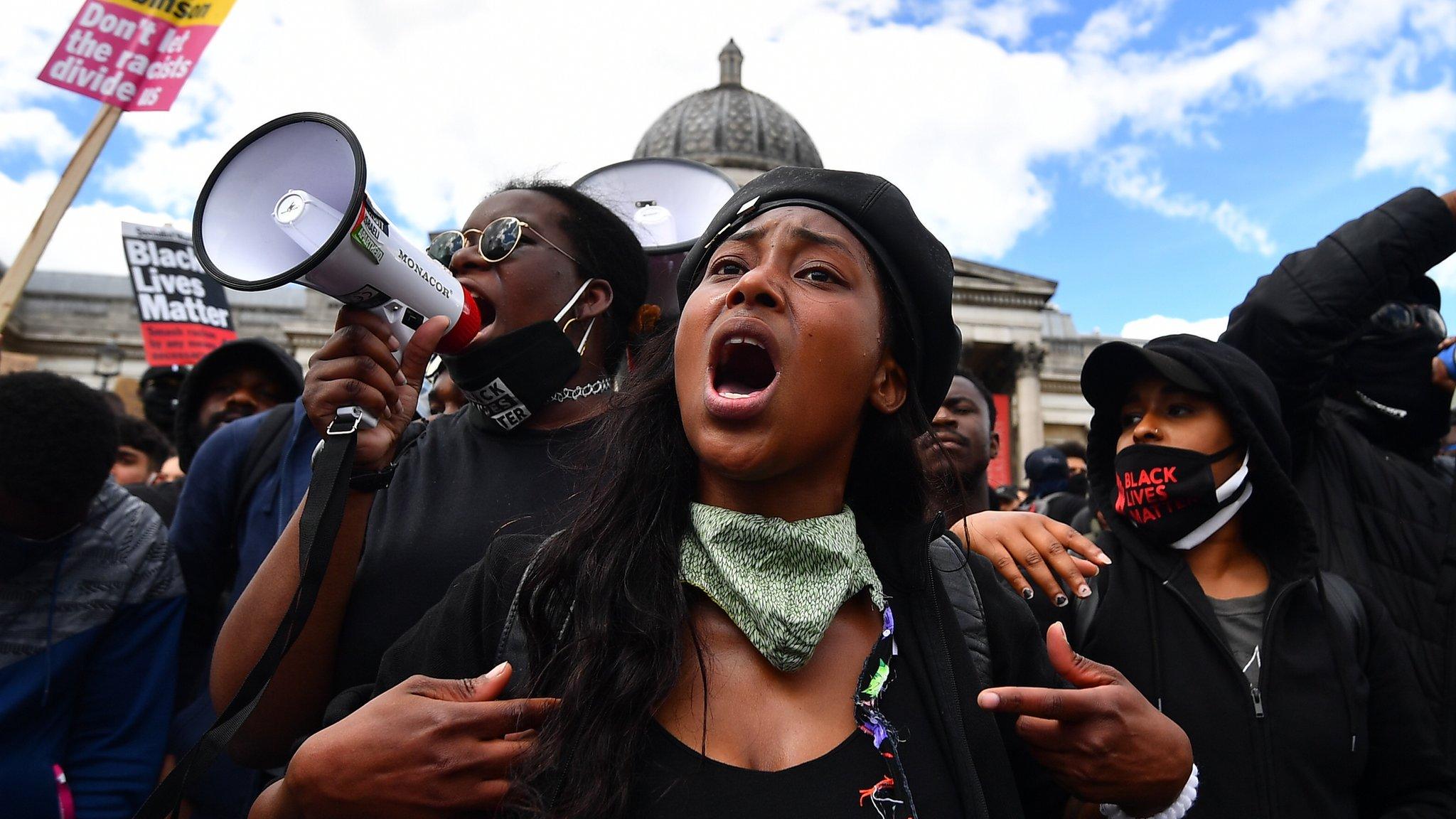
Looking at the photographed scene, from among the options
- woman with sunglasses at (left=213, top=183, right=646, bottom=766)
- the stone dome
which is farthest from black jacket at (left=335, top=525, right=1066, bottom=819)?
the stone dome

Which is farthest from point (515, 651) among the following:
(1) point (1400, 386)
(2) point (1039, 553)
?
(1) point (1400, 386)

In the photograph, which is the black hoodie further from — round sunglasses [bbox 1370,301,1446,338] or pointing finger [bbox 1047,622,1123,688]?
round sunglasses [bbox 1370,301,1446,338]

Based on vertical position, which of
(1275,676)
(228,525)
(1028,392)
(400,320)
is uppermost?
(400,320)

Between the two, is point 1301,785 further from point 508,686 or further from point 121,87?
point 121,87

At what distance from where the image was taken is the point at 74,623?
250 centimetres

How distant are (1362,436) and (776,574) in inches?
110

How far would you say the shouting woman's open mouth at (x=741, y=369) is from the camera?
5.07 feet

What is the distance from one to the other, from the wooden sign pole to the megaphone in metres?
2.77

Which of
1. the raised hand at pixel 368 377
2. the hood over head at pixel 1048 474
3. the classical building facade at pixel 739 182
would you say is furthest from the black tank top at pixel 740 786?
the classical building facade at pixel 739 182

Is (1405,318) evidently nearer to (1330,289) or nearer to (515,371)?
(1330,289)

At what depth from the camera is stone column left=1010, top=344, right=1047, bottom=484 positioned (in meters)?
34.9

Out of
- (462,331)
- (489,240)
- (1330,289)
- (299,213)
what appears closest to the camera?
(299,213)

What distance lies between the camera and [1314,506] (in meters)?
3.05

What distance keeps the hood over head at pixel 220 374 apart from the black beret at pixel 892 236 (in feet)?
10.3
